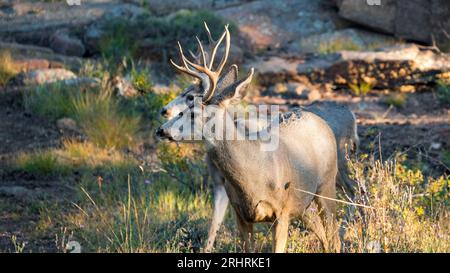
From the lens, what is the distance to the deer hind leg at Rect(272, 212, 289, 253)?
6.87m

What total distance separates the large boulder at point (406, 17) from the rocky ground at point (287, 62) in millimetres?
Result: 23

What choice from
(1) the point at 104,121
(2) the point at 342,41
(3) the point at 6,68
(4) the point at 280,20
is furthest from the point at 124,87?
(4) the point at 280,20

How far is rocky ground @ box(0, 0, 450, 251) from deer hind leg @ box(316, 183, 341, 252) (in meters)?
2.70

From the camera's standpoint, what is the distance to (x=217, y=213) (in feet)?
27.0

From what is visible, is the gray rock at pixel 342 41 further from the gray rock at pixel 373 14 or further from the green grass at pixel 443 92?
the green grass at pixel 443 92

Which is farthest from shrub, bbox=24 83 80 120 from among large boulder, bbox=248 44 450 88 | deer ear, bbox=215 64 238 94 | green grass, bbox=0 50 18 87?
deer ear, bbox=215 64 238 94

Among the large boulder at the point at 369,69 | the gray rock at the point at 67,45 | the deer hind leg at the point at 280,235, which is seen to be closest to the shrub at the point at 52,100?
the gray rock at the point at 67,45

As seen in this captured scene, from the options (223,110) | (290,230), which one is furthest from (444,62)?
(223,110)

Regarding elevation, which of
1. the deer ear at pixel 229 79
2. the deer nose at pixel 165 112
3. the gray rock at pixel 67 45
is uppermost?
the deer ear at pixel 229 79

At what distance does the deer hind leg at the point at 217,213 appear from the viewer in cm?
810

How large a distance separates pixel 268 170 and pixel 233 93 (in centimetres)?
64
